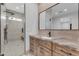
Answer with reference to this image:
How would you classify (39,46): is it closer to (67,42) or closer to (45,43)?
(45,43)

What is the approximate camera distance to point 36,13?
4.76 ft

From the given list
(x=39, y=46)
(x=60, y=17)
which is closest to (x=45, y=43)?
(x=39, y=46)

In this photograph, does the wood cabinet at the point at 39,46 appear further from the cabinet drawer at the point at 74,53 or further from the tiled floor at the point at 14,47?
the cabinet drawer at the point at 74,53

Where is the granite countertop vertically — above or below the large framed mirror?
below

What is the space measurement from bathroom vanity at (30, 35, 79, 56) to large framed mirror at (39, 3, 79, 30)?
0.18 metres

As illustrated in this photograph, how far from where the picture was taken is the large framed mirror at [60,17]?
1341 mm

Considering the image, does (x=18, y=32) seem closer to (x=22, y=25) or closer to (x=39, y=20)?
(x=22, y=25)

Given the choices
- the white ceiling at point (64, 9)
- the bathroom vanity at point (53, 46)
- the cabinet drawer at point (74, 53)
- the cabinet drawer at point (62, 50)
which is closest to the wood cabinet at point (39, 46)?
the bathroom vanity at point (53, 46)

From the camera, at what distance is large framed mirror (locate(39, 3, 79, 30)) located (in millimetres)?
1341

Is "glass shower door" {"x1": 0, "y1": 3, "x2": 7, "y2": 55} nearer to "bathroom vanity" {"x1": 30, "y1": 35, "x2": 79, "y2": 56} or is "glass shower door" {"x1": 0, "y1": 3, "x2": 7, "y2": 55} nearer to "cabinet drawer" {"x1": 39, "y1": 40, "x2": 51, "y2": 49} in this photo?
"bathroom vanity" {"x1": 30, "y1": 35, "x2": 79, "y2": 56}

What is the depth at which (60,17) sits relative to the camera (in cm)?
144

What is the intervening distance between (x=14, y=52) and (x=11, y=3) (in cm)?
68

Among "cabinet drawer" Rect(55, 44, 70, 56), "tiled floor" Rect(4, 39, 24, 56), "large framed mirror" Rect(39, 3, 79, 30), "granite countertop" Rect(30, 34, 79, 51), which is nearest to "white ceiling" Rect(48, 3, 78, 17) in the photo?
"large framed mirror" Rect(39, 3, 79, 30)

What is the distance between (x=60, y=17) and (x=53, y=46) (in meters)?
0.41
